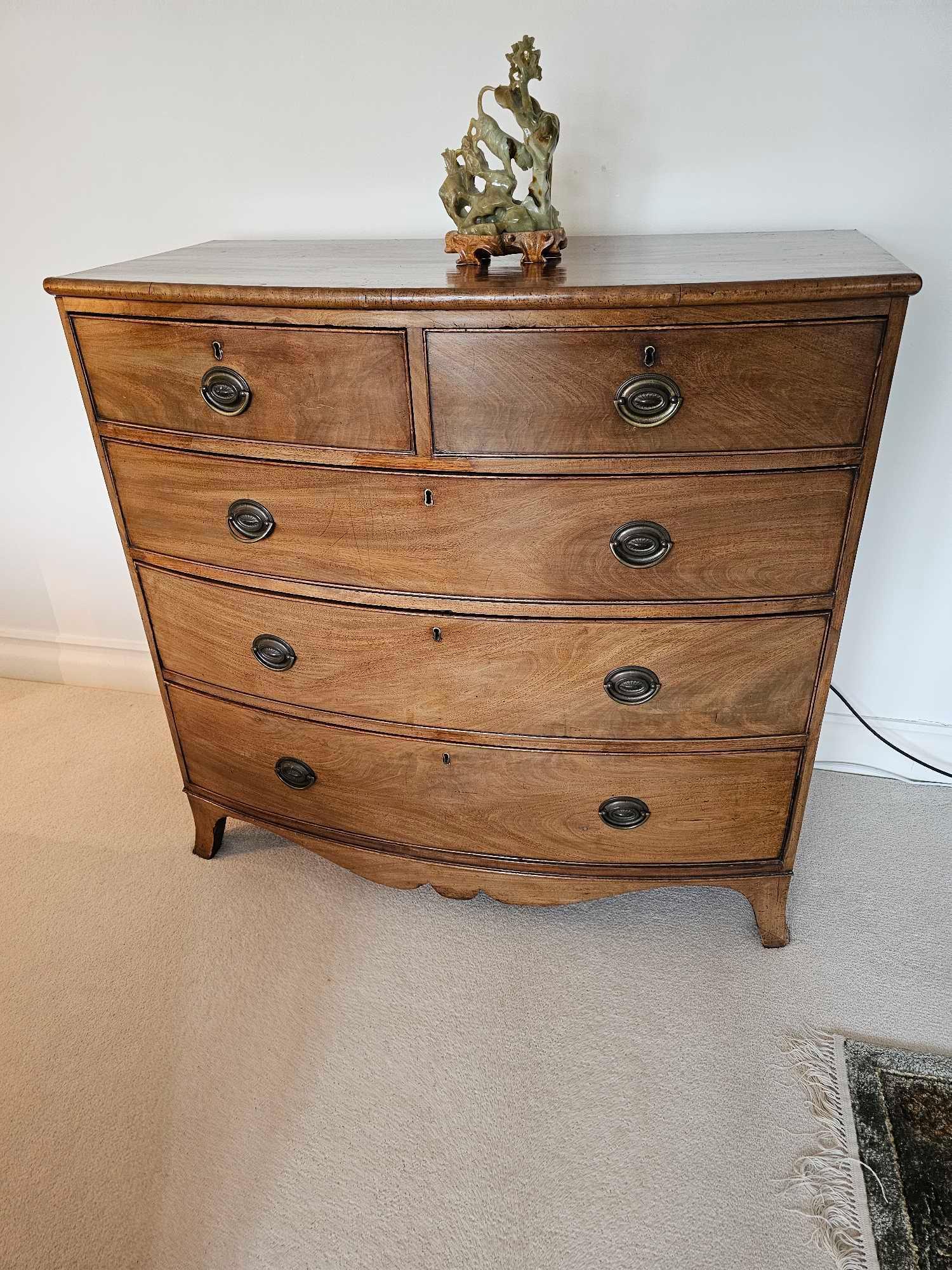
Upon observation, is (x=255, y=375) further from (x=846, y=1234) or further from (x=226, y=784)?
(x=846, y=1234)

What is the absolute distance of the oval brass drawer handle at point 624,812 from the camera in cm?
146

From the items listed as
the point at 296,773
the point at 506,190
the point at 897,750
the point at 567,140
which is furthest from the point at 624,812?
the point at 567,140

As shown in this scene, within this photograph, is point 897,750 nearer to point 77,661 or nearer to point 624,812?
point 624,812

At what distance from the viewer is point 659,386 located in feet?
3.79

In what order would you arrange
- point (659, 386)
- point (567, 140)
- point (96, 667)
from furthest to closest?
point (96, 667), point (567, 140), point (659, 386)

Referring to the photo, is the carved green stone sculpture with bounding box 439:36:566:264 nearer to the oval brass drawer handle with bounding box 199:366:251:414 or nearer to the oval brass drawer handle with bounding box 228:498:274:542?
the oval brass drawer handle with bounding box 199:366:251:414

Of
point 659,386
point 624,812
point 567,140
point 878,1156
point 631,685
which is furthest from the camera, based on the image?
point 567,140

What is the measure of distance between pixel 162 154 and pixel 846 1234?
213 cm

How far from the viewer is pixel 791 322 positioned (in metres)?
1.12

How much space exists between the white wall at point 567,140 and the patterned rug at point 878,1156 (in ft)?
2.53

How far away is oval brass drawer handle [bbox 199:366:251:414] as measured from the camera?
4.26ft

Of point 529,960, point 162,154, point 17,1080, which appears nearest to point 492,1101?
point 529,960

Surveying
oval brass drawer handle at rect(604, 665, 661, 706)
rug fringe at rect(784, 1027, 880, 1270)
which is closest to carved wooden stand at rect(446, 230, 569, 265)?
oval brass drawer handle at rect(604, 665, 661, 706)

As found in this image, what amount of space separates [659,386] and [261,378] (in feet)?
1.81
